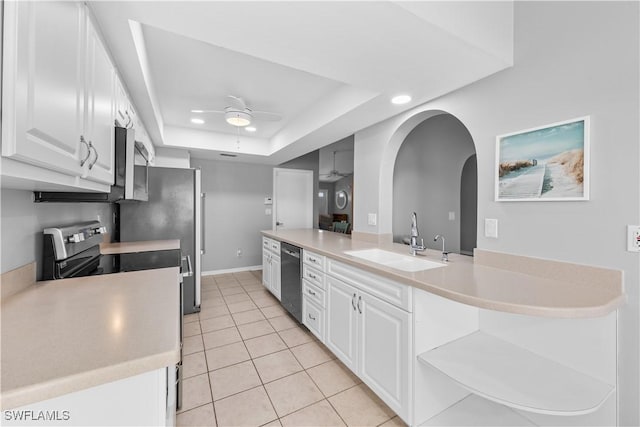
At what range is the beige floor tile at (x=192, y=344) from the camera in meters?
2.31

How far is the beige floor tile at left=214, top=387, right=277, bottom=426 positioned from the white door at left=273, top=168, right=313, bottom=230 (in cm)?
367

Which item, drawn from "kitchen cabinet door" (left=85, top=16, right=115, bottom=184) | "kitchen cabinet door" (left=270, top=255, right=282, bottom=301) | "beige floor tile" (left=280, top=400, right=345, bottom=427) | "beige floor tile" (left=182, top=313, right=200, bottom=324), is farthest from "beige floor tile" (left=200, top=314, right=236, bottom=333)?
"kitchen cabinet door" (left=85, top=16, right=115, bottom=184)

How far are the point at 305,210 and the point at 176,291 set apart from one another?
4.37 m

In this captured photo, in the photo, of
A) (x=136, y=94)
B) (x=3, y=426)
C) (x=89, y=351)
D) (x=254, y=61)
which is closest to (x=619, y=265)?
(x=89, y=351)

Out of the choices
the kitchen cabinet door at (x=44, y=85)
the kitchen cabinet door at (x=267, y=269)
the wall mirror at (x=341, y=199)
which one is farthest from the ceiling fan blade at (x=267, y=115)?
the wall mirror at (x=341, y=199)

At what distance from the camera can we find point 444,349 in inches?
59.0

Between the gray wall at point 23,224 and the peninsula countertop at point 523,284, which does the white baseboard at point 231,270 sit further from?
the peninsula countertop at point 523,284

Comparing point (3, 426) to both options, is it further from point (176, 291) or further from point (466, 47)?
point (466, 47)

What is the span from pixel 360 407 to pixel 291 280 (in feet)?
4.55

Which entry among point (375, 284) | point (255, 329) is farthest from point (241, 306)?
point (375, 284)

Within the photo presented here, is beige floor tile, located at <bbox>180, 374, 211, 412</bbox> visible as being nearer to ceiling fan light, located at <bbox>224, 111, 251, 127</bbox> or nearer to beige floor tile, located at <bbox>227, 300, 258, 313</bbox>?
beige floor tile, located at <bbox>227, 300, 258, 313</bbox>

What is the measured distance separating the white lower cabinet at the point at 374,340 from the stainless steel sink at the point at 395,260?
336mm

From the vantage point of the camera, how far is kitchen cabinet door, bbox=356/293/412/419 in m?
A: 1.46

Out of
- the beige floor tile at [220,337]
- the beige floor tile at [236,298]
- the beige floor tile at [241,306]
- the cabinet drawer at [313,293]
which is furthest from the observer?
the beige floor tile at [236,298]
